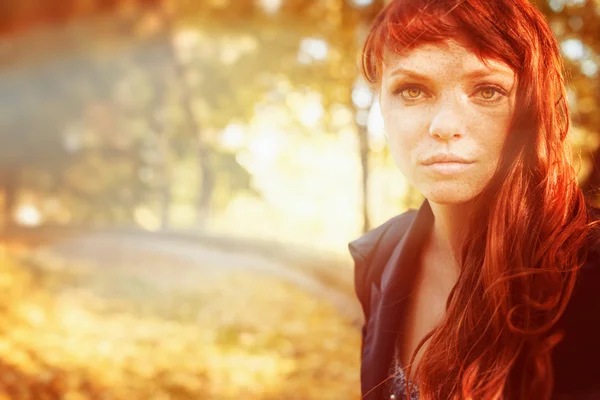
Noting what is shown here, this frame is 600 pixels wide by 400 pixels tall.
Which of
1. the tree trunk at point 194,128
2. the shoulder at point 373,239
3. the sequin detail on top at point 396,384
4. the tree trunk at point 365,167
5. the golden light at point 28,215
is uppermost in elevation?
the tree trunk at point 194,128

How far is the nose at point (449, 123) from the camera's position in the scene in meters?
0.96

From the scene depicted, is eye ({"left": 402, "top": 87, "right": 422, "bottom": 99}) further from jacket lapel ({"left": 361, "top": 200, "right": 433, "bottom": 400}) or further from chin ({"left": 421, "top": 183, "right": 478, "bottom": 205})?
jacket lapel ({"left": 361, "top": 200, "right": 433, "bottom": 400})

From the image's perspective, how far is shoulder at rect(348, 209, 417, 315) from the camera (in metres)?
1.33

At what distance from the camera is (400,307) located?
1222 mm

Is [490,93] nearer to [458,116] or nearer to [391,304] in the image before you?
[458,116]

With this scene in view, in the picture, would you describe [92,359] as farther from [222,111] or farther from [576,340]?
[576,340]

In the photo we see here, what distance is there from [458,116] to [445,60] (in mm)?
116

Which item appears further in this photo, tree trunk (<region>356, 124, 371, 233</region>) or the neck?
tree trunk (<region>356, 124, 371, 233</region>)

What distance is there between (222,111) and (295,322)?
198cm

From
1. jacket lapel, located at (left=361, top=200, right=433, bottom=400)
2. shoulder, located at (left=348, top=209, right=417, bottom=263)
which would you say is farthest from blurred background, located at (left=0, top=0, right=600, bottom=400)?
jacket lapel, located at (left=361, top=200, right=433, bottom=400)

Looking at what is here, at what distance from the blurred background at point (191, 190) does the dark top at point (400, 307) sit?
0.89 meters

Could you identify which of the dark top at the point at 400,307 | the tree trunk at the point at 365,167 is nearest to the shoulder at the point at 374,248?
the dark top at the point at 400,307

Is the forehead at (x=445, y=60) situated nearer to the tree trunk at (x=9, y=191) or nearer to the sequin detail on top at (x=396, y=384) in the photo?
the sequin detail on top at (x=396, y=384)

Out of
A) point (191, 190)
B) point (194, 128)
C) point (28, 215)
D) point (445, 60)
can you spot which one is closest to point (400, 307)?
point (445, 60)
